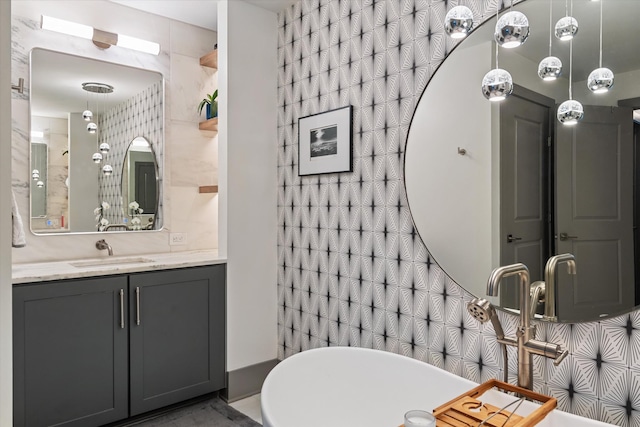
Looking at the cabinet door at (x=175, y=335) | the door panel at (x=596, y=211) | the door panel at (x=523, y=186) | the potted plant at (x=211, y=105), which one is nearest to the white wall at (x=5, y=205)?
the cabinet door at (x=175, y=335)

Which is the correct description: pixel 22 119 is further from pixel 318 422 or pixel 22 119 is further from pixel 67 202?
pixel 318 422

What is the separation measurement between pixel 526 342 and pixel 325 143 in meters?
1.57

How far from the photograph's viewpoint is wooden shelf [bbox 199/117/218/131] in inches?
125

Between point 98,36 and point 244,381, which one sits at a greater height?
point 98,36

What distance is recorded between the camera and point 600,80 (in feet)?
4.89

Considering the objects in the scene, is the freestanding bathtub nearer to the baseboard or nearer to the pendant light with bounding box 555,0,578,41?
the baseboard

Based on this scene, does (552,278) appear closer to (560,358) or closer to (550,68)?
(560,358)

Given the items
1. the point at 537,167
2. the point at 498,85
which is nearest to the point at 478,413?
the point at 537,167

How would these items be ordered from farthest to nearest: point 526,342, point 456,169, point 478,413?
point 456,169, point 526,342, point 478,413

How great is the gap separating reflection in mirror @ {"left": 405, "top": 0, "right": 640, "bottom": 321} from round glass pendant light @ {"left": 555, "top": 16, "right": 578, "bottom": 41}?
0.03 metres

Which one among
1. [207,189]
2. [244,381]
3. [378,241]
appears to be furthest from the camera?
[207,189]

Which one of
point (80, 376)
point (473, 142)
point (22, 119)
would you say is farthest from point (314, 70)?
point (80, 376)

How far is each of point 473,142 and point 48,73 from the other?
2595 millimetres

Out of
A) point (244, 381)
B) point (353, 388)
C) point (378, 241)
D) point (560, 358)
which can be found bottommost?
point (244, 381)
